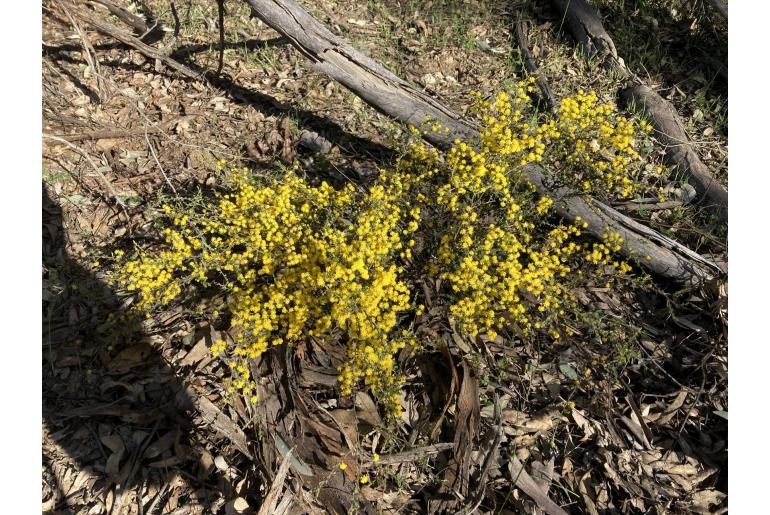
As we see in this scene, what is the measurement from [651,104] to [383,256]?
4076 mm

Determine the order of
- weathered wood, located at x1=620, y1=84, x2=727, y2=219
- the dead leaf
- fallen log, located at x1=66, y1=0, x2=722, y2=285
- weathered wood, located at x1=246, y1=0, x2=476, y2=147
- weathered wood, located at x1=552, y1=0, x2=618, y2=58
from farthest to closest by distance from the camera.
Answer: weathered wood, located at x1=552, y1=0, x2=618, y2=58 → weathered wood, located at x1=620, y1=84, x2=727, y2=219 → weathered wood, located at x1=246, y1=0, x2=476, y2=147 → fallen log, located at x1=66, y1=0, x2=722, y2=285 → the dead leaf

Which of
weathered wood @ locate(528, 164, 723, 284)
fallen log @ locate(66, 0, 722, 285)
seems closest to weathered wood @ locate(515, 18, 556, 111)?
fallen log @ locate(66, 0, 722, 285)

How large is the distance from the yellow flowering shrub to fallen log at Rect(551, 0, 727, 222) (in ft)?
5.09

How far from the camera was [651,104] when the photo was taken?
5.50 meters

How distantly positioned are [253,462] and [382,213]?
1.91 meters

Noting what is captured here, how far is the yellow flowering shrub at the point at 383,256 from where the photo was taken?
3260mm

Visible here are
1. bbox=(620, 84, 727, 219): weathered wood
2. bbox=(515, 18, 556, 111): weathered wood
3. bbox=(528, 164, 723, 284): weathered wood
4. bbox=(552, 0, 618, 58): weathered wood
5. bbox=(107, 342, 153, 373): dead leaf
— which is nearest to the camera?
bbox=(107, 342, 153, 373): dead leaf

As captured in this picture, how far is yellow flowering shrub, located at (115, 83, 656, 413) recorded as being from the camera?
326 cm

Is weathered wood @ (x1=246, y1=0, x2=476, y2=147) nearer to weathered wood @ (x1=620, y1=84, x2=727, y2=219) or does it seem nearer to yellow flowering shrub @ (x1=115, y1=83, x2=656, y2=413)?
yellow flowering shrub @ (x1=115, y1=83, x2=656, y2=413)

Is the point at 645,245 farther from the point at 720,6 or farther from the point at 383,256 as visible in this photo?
the point at 720,6

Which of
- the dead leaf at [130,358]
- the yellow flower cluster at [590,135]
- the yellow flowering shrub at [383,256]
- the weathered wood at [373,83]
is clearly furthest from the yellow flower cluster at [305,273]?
the yellow flower cluster at [590,135]

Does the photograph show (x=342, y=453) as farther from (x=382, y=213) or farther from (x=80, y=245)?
(x=80, y=245)

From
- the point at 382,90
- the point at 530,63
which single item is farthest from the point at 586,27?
the point at 382,90

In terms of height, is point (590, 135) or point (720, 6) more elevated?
point (720, 6)
